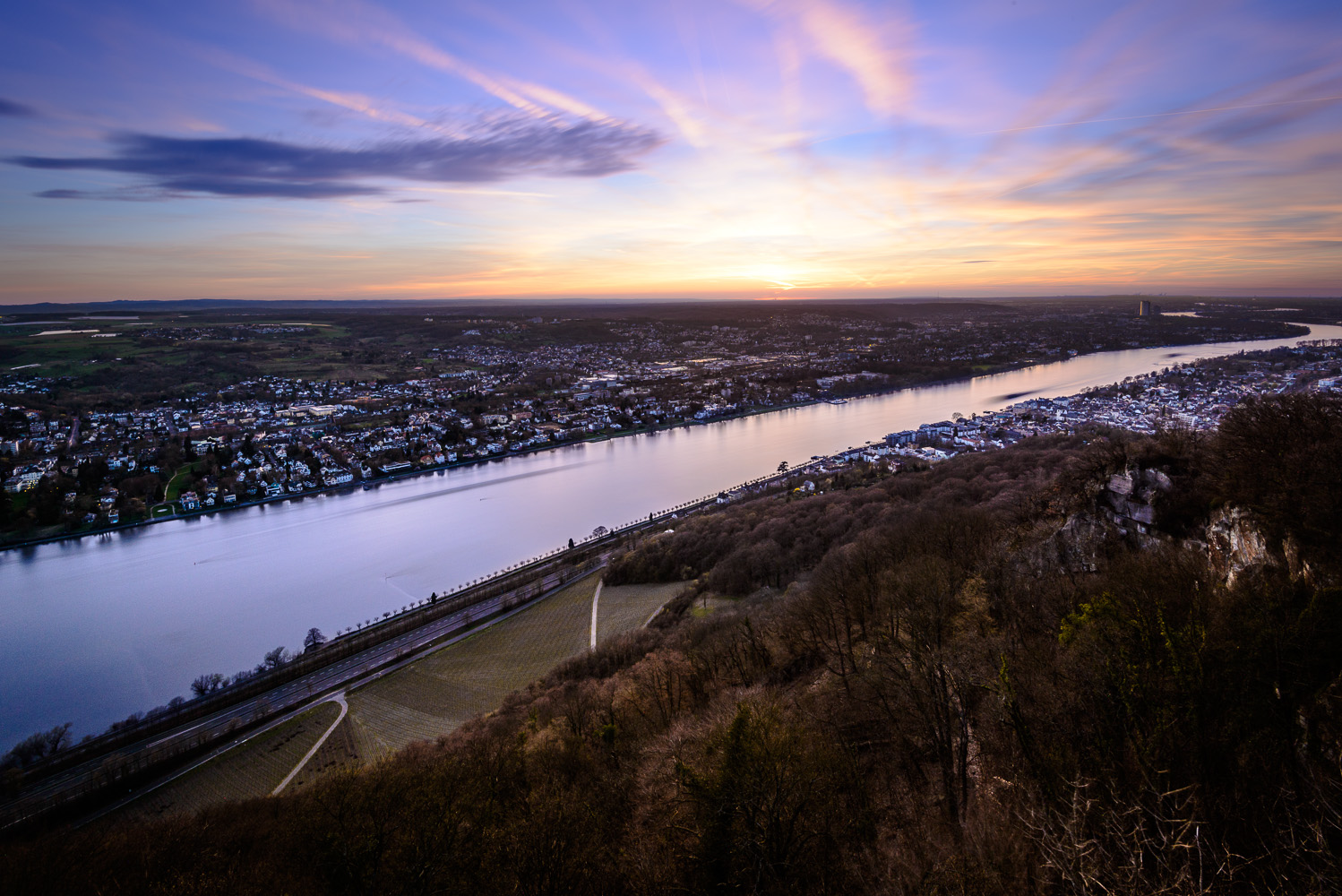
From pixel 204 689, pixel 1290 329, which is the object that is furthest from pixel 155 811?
pixel 1290 329

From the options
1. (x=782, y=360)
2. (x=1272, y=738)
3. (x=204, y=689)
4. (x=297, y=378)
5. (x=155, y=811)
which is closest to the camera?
(x=1272, y=738)

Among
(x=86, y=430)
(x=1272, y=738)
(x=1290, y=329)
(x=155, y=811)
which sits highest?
(x=1290, y=329)

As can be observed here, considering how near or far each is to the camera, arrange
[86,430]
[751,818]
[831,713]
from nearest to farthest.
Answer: [751,818]
[831,713]
[86,430]

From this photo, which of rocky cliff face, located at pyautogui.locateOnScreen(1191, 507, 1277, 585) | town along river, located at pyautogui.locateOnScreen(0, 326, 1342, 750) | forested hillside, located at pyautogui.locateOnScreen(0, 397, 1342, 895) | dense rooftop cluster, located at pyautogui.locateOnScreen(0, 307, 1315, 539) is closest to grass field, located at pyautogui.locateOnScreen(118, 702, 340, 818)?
town along river, located at pyautogui.locateOnScreen(0, 326, 1342, 750)

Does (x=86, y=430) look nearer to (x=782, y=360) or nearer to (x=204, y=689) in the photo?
(x=204, y=689)

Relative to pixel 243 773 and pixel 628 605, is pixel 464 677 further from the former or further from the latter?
pixel 628 605

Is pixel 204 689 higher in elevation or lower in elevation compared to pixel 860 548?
lower

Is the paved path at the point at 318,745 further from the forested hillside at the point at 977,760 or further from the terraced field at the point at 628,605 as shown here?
the terraced field at the point at 628,605

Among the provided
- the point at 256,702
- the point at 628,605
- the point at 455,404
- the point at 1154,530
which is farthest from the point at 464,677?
the point at 455,404
